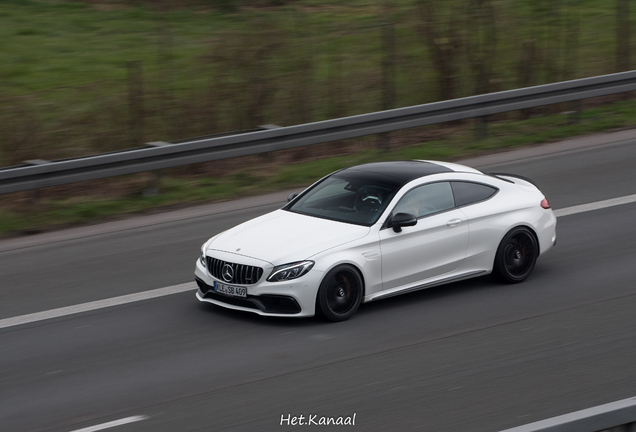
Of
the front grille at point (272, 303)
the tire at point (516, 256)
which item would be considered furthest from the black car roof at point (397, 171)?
the front grille at point (272, 303)

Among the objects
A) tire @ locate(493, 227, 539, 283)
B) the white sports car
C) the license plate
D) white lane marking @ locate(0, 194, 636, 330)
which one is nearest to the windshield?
the white sports car

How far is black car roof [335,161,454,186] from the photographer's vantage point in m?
9.48

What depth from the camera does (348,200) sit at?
30.9 ft

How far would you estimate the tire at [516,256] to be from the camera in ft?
31.9

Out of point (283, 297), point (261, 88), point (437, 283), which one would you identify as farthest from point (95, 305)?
point (261, 88)

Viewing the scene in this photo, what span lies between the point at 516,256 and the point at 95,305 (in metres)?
4.69

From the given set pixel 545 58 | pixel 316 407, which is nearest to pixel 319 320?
pixel 316 407

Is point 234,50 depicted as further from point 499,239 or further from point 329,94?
point 499,239

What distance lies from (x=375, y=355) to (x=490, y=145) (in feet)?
31.2

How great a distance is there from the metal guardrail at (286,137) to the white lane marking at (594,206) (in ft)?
13.5

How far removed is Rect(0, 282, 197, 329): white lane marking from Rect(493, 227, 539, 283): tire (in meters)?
3.48

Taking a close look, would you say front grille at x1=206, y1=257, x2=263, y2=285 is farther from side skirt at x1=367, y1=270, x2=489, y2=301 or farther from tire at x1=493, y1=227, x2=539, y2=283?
tire at x1=493, y1=227, x2=539, y2=283

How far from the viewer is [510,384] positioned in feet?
23.3

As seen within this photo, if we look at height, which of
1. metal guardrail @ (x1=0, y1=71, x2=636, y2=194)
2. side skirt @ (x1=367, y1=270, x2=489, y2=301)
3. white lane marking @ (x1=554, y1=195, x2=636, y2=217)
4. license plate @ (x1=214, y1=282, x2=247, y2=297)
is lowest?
side skirt @ (x1=367, y1=270, x2=489, y2=301)
